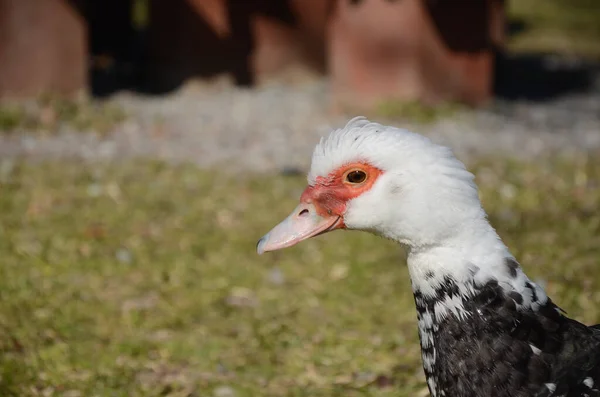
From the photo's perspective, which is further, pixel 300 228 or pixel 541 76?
pixel 541 76

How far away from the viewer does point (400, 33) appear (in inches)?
328

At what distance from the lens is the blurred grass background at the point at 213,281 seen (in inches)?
165

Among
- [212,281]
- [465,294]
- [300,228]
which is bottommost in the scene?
[212,281]

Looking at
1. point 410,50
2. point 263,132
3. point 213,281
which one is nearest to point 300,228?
point 213,281

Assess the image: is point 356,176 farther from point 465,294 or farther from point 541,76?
point 541,76

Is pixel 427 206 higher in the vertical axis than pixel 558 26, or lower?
lower

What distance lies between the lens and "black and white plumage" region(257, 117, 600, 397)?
2473 mm

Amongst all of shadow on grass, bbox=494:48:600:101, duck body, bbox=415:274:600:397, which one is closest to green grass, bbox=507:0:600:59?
shadow on grass, bbox=494:48:600:101

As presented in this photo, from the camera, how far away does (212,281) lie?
528 centimetres

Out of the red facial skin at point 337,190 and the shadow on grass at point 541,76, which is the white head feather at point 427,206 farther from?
the shadow on grass at point 541,76

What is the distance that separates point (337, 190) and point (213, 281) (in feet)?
8.87

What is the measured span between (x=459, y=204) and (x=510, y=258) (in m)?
0.22

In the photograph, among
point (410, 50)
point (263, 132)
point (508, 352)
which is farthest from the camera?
point (263, 132)

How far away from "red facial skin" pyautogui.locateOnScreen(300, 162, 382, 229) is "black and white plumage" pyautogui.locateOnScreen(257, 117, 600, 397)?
0.03 m
